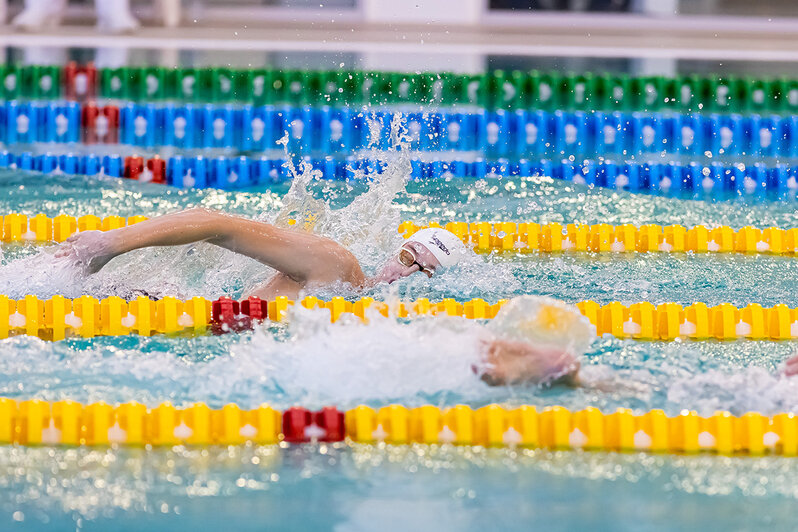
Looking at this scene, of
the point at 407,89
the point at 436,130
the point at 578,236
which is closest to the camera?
the point at 578,236

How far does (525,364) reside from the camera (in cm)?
274

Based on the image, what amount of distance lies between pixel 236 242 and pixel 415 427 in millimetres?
944

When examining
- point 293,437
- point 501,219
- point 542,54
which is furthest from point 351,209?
point 542,54

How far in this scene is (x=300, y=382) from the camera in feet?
9.36

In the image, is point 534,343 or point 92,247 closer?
point 534,343

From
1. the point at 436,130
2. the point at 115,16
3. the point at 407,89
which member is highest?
the point at 115,16

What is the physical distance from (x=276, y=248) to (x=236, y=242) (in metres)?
0.12

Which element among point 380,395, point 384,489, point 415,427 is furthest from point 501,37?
point 384,489

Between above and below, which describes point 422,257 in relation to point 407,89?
below

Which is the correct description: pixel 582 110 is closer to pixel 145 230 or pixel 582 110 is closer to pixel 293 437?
pixel 145 230

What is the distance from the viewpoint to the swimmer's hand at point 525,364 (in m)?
2.71

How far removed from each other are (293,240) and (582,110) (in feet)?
11.5

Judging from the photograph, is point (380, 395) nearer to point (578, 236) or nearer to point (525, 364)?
point (525, 364)

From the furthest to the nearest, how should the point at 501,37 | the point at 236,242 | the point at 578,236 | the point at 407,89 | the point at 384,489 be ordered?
the point at 501,37 < the point at 407,89 < the point at 578,236 < the point at 236,242 < the point at 384,489
